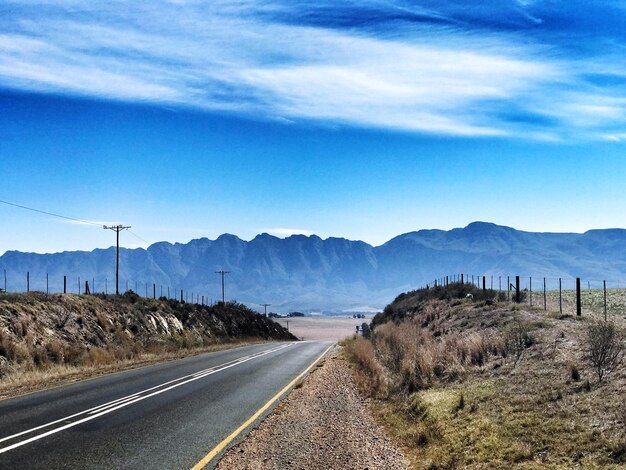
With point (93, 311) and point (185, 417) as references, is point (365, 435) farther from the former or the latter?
point (93, 311)

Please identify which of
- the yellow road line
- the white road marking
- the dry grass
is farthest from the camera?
the dry grass

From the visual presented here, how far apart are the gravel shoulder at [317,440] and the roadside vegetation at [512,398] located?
54 cm

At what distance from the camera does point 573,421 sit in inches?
386

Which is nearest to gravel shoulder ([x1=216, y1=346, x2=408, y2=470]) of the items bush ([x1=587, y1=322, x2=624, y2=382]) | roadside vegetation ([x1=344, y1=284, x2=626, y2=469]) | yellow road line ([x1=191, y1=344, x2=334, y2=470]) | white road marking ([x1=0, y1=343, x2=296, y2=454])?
yellow road line ([x1=191, y1=344, x2=334, y2=470])

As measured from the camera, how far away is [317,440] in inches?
420

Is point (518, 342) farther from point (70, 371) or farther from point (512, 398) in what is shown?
point (70, 371)

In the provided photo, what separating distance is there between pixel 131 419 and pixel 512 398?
26.3ft

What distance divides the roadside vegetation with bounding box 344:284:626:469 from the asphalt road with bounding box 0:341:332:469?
12.0 feet

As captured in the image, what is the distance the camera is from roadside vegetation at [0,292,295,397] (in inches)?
836

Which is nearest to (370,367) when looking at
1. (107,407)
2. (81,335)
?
(107,407)

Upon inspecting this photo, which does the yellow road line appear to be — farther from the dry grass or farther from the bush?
the bush

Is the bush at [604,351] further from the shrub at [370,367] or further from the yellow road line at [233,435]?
the yellow road line at [233,435]

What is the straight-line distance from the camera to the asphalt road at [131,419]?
360 inches

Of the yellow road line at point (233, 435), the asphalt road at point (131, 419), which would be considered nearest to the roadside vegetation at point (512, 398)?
the yellow road line at point (233, 435)
